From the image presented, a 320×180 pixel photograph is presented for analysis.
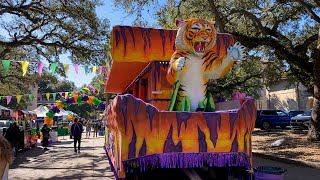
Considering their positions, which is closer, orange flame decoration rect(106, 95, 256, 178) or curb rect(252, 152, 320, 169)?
orange flame decoration rect(106, 95, 256, 178)

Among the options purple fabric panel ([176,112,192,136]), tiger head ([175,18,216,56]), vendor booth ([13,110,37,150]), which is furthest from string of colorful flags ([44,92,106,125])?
purple fabric panel ([176,112,192,136])

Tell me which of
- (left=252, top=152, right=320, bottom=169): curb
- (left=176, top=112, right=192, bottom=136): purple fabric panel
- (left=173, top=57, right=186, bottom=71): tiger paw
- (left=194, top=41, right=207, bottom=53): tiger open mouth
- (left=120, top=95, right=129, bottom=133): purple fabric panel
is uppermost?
(left=194, top=41, right=207, bottom=53): tiger open mouth

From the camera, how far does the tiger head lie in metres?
6.10

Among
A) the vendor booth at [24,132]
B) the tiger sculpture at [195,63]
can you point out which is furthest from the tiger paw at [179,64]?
the vendor booth at [24,132]

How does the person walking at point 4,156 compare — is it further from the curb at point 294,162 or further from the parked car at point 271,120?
the parked car at point 271,120

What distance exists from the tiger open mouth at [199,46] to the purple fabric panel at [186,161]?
6.24ft

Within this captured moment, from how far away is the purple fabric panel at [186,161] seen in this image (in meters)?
5.14

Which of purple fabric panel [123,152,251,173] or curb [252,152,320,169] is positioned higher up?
purple fabric panel [123,152,251,173]

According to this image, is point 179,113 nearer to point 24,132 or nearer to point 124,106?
point 124,106

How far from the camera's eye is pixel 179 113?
5.37 meters

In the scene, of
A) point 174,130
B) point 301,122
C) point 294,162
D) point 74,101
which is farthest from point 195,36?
point 74,101

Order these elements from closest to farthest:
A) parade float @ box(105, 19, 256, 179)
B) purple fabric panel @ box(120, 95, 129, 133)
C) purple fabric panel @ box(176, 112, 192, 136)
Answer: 1. purple fabric panel @ box(120, 95, 129, 133)
2. parade float @ box(105, 19, 256, 179)
3. purple fabric panel @ box(176, 112, 192, 136)

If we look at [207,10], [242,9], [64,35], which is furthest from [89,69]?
[242,9]

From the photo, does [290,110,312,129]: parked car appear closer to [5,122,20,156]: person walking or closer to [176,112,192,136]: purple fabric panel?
[5,122,20,156]: person walking
